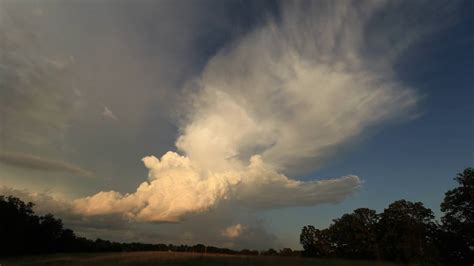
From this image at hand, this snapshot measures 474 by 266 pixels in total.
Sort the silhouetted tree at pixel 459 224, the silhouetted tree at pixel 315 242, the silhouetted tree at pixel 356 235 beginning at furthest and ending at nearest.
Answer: the silhouetted tree at pixel 315 242 < the silhouetted tree at pixel 356 235 < the silhouetted tree at pixel 459 224

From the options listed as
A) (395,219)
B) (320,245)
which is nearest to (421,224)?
(395,219)

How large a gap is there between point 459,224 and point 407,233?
10027 millimetres

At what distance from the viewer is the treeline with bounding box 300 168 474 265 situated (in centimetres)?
5762

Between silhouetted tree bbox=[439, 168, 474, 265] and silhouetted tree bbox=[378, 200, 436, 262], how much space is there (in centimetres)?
311

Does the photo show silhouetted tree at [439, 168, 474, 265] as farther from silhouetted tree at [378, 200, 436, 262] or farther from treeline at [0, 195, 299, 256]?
treeline at [0, 195, 299, 256]

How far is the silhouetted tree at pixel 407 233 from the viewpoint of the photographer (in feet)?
206

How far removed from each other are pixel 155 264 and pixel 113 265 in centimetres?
312

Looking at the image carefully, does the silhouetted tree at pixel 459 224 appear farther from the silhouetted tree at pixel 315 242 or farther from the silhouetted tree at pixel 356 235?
the silhouetted tree at pixel 315 242

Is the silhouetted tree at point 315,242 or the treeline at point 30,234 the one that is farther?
the silhouetted tree at point 315,242

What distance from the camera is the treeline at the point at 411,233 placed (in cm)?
5762

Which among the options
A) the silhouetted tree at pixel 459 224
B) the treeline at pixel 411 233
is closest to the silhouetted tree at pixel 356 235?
the treeline at pixel 411 233

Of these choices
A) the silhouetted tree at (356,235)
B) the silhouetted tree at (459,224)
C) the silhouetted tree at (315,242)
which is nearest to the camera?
the silhouetted tree at (459,224)

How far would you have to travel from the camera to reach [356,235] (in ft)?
259

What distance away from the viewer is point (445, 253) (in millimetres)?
61812
